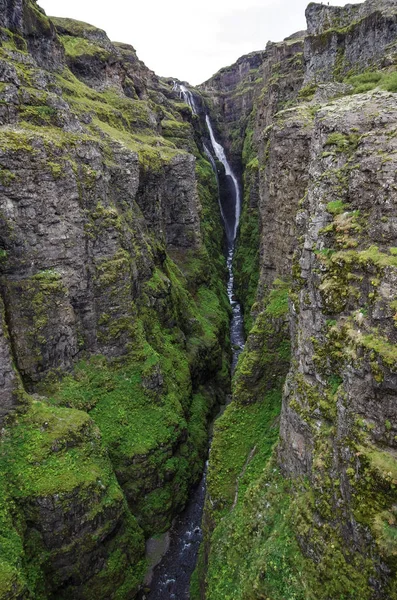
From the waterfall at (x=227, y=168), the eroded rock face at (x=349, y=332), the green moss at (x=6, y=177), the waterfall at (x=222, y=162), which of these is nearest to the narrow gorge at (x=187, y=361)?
the eroded rock face at (x=349, y=332)

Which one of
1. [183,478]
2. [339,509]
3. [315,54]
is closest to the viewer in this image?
[339,509]

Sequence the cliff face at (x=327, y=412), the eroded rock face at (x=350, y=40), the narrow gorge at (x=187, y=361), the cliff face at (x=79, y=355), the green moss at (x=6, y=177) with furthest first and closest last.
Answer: the eroded rock face at (x=350, y=40) < the green moss at (x=6, y=177) < the cliff face at (x=79, y=355) < the narrow gorge at (x=187, y=361) < the cliff face at (x=327, y=412)

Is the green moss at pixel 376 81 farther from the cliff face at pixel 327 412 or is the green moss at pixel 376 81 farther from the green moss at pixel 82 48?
the green moss at pixel 82 48

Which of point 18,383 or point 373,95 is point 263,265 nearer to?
point 373,95

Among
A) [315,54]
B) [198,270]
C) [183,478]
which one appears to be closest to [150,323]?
[183,478]

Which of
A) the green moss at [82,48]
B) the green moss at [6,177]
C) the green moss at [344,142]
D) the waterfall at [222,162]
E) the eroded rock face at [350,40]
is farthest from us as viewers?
the waterfall at [222,162]

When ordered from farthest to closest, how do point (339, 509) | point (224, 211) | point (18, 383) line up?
1. point (224, 211)
2. point (18, 383)
3. point (339, 509)

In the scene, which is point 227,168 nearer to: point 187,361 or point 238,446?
point 187,361

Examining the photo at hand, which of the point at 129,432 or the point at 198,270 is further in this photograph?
the point at 198,270
